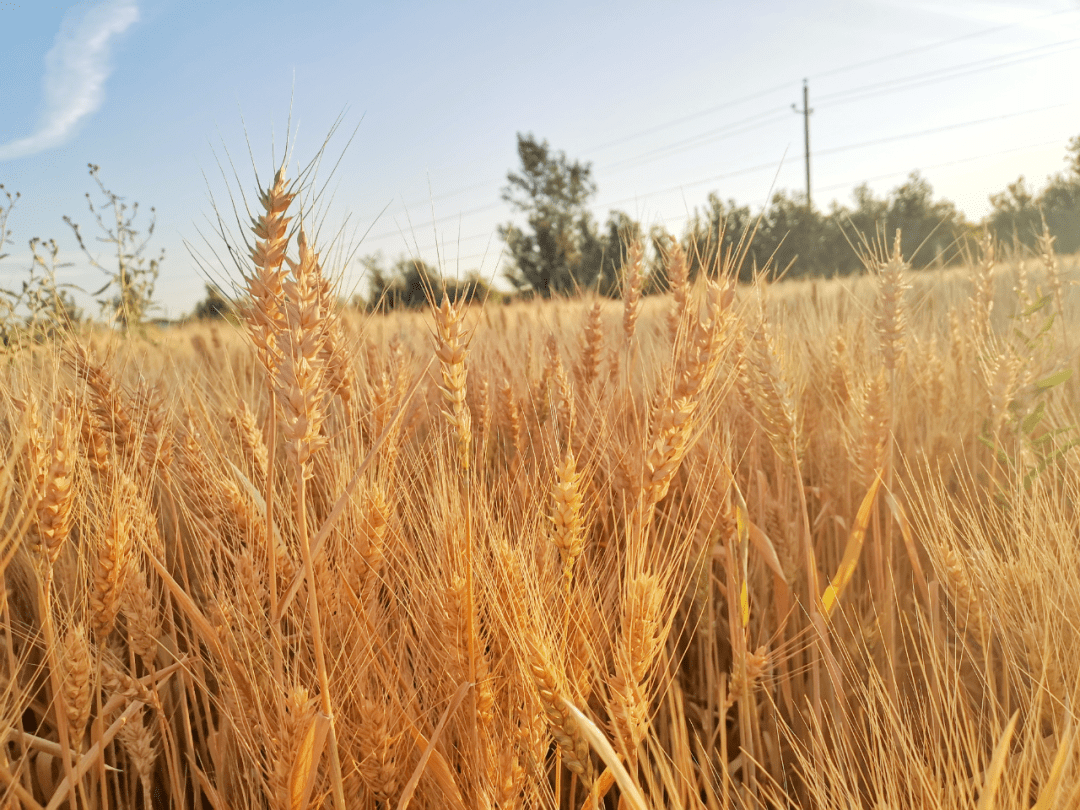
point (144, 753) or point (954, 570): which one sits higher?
point (954, 570)

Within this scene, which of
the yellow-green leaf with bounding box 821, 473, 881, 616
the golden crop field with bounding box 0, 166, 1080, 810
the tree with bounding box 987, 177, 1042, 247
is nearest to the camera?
the golden crop field with bounding box 0, 166, 1080, 810

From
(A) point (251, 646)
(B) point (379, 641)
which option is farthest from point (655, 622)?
(A) point (251, 646)

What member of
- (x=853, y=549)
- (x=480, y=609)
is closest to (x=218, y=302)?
(x=480, y=609)

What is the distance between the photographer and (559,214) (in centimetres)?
3094

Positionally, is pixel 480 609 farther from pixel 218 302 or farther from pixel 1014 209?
pixel 1014 209

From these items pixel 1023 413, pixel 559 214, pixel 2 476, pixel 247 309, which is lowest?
pixel 1023 413

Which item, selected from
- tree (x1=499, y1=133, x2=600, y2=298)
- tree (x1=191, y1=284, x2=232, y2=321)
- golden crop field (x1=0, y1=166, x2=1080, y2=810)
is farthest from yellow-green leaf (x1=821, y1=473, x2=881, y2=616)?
tree (x1=499, y1=133, x2=600, y2=298)

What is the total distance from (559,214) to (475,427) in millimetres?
30538

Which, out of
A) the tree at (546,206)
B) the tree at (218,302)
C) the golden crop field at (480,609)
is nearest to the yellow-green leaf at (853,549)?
the golden crop field at (480,609)

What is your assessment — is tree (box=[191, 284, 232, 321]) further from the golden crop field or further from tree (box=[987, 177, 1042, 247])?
tree (box=[987, 177, 1042, 247])

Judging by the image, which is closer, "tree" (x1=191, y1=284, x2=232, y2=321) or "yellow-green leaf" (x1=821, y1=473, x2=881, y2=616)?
"tree" (x1=191, y1=284, x2=232, y2=321)

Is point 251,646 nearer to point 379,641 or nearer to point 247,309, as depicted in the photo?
point 379,641

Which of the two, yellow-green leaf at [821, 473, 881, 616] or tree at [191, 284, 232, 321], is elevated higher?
tree at [191, 284, 232, 321]

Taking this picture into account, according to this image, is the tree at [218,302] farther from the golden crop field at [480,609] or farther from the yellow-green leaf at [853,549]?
the yellow-green leaf at [853,549]
